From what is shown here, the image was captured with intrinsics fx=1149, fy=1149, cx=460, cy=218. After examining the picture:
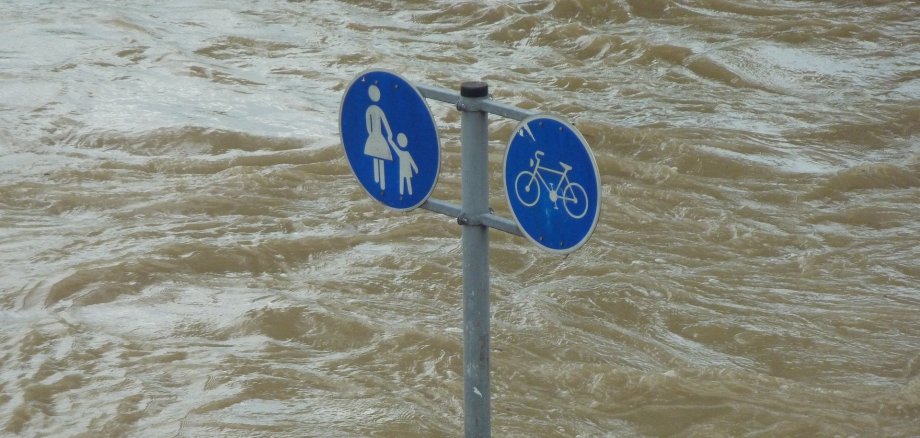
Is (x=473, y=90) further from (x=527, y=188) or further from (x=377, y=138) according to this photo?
(x=377, y=138)

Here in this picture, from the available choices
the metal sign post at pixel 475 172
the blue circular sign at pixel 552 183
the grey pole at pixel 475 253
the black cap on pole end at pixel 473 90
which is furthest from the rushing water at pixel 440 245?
the black cap on pole end at pixel 473 90

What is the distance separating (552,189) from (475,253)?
24 centimetres

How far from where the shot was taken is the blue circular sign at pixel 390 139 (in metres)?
2.33

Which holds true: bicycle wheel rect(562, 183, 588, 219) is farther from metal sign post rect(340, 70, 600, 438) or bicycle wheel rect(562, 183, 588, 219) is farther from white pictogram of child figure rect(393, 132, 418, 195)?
white pictogram of child figure rect(393, 132, 418, 195)

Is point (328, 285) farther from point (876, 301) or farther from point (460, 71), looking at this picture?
point (460, 71)

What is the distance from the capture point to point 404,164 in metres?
2.39

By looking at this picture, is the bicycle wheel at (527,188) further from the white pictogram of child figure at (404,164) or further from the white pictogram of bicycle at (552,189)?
the white pictogram of child figure at (404,164)

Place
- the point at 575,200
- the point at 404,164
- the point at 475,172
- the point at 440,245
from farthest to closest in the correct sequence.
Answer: the point at 440,245, the point at 404,164, the point at 475,172, the point at 575,200

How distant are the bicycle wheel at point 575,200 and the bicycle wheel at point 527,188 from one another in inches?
2.5

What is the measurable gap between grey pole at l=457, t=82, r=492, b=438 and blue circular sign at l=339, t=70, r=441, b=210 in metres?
0.09

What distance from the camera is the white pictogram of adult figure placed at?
2.39 m

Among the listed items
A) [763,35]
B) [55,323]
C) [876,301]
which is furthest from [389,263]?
[763,35]

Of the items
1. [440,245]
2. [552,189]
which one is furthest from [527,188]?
[440,245]

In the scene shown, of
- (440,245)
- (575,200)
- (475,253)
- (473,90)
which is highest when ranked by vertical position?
(473,90)
